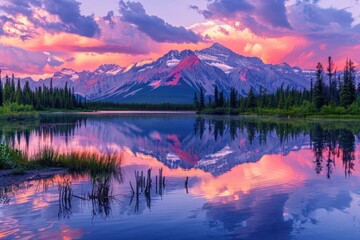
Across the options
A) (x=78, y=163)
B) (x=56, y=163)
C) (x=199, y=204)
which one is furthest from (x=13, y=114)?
(x=199, y=204)

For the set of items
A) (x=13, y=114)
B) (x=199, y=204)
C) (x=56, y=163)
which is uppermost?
(x=13, y=114)

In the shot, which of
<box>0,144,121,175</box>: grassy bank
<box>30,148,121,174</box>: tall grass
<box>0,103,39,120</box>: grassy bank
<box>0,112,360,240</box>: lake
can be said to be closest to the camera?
<box>0,112,360,240</box>: lake

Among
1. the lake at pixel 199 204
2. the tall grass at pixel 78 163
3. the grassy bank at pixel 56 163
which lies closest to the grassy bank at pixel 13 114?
the lake at pixel 199 204

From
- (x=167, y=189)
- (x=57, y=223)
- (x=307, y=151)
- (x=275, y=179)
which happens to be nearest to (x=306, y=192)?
(x=275, y=179)

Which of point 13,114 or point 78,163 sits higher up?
point 13,114

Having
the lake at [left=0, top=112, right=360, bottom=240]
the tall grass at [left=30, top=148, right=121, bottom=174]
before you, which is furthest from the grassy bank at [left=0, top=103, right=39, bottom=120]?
the tall grass at [left=30, top=148, right=121, bottom=174]

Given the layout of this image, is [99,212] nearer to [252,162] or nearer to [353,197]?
[353,197]

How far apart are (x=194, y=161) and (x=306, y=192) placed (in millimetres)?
17061

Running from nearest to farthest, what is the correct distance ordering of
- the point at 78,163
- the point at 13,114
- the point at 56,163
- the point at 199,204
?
1. the point at 199,204
2. the point at 78,163
3. the point at 56,163
4. the point at 13,114

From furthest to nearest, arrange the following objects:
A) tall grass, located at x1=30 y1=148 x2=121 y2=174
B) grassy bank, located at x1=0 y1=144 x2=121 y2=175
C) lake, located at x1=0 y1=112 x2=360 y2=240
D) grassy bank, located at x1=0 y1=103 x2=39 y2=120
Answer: grassy bank, located at x1=0 y1=103 x2=39 y2=120, tall grass, located at x1=30 y1=148 x2=121 y2=174, grassy bank, located at x1=0 y1=144 x2=121 y2=175, lake, located at x1=0 y1=112 x2=360 y2=240

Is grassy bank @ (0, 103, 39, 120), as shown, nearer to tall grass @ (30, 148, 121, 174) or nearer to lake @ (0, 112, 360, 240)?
lake @ (0, 112, 360, 240)

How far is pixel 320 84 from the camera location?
128m

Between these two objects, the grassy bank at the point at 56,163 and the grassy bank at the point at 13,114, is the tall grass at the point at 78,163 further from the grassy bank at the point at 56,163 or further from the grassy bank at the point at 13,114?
the grassy bank at the point at 13,114

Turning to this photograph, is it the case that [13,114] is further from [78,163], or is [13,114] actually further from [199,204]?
[199,204]
